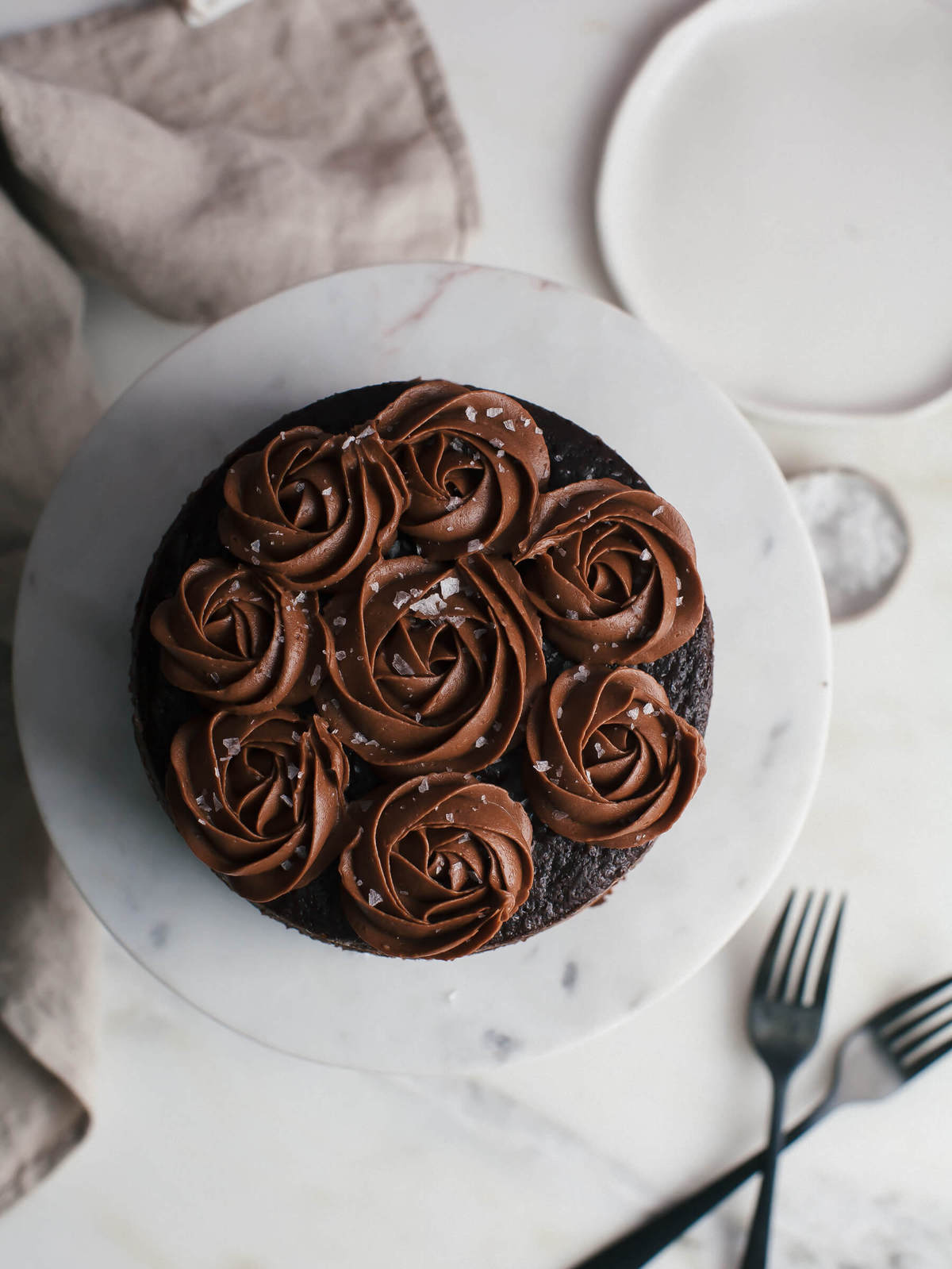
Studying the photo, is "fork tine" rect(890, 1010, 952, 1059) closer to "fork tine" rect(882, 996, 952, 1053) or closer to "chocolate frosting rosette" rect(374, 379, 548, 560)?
"fork tine" rect(882, 996, 952, 1053)

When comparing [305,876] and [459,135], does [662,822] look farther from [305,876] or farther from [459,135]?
[459,135]

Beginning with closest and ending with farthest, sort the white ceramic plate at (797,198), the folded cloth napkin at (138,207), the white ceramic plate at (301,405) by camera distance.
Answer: the white ceramic plate at (301,405)
the folded cloth napkin at (138,207)
the white ceramic plate at (797,198)

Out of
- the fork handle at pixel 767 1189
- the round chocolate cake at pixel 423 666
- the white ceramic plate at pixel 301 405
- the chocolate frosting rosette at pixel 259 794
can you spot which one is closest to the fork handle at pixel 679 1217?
the fork handle at pixel 767 1189

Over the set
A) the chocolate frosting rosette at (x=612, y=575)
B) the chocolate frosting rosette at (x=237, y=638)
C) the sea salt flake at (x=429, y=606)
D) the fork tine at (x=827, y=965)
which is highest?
the chocolate frosting rosette at (x=237, y=638)

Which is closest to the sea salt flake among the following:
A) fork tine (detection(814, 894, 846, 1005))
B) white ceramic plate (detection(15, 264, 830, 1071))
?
white ceramic plate (detection(15, 264, 830, 1071))

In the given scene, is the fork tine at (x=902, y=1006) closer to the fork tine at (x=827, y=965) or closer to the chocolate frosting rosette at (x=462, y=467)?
the fork tine at (x=827, y=965)

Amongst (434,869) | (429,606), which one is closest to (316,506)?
(429,606)
